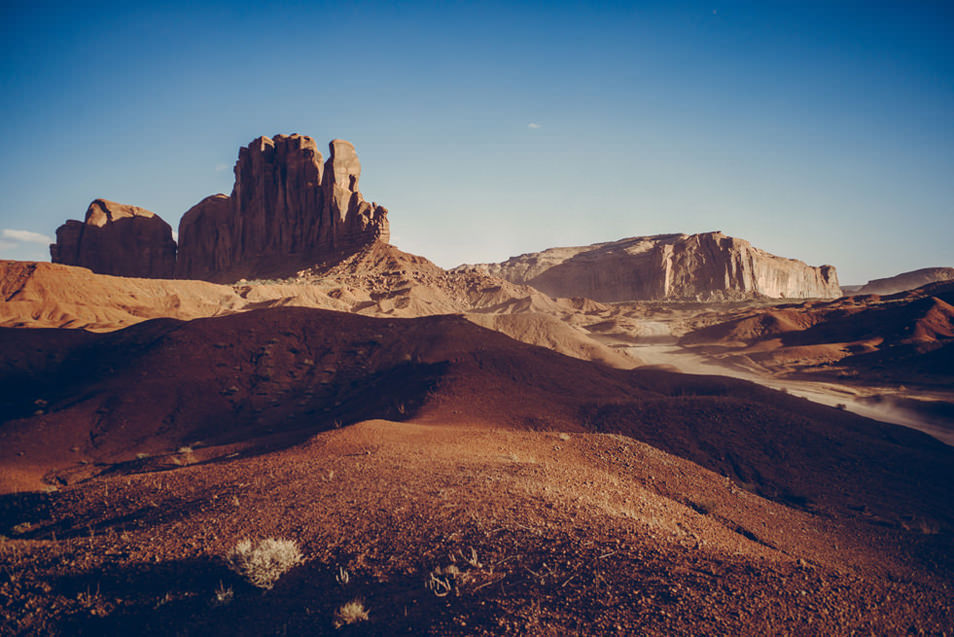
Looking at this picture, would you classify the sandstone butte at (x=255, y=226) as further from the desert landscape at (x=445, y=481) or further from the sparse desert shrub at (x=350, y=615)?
the sparse desert shrub at (x=350, y=615)

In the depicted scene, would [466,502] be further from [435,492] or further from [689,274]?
[689,274]

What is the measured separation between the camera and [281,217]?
78.4 meters

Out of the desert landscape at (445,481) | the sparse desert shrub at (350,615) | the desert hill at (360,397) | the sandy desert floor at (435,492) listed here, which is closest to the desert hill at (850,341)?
the desert landscape at (445,481)

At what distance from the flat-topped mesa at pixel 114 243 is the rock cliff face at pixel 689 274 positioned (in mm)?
90440

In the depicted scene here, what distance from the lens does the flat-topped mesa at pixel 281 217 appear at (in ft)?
243

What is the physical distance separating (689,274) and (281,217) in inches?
3445

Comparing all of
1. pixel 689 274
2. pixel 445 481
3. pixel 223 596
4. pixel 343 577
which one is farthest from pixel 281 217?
pixel 689 274

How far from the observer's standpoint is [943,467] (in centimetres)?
1156

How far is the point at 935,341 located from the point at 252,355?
4419 cm

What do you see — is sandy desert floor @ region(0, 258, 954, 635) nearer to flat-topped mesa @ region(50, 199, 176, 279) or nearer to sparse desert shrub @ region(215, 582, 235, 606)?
sparse desert shrub @ region(215, 582, 235, 606)

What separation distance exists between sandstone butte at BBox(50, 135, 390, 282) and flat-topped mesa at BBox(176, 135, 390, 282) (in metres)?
0.17

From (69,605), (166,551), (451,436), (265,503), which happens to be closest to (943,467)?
(451,436)

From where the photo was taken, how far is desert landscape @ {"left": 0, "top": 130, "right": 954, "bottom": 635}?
4301 millimetres

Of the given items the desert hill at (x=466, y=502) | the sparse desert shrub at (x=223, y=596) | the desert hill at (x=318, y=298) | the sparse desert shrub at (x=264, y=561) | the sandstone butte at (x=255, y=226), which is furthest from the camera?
the sandstone butte at (x=255, y=226)
